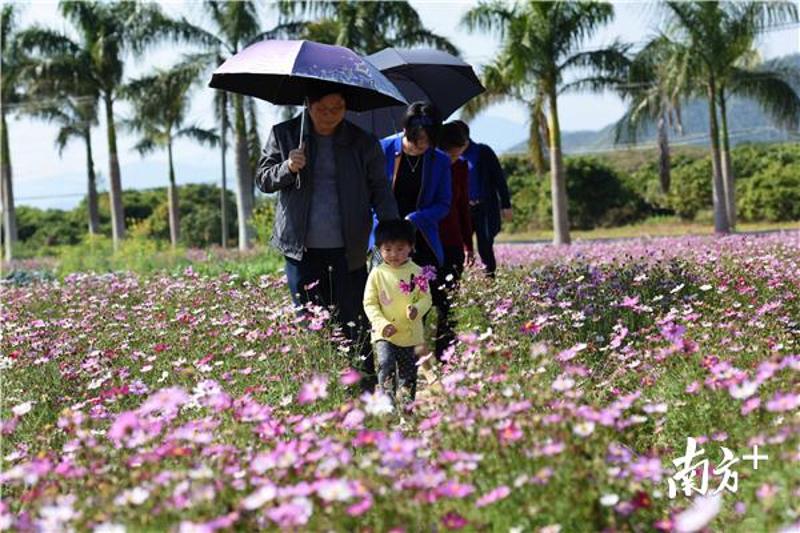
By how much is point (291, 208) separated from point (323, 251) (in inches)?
11.6

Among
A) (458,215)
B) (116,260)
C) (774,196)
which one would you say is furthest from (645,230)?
(458,215)

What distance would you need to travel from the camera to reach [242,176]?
2450 cm

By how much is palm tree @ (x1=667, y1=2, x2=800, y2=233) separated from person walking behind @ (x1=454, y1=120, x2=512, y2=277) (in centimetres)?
1464

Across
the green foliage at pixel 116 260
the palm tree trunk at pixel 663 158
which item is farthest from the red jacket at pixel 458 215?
the palm tree trunk at pixel 663 158

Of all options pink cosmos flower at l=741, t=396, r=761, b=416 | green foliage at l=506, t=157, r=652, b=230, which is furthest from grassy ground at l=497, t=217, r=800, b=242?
pink cosmos flower at l=741, t=396, r=761, b=416

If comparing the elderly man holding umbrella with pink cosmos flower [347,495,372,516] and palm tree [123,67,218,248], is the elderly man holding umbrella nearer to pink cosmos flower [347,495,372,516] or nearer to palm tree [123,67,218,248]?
pink cosmos flower [347,495,372,516]

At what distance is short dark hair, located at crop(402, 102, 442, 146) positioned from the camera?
5270mm

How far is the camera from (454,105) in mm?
7355

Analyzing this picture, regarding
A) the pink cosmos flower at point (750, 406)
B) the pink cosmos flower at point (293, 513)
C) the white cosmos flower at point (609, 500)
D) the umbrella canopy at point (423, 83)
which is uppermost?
the umbrella canopy at point (423, 83)

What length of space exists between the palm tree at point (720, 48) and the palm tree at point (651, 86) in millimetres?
381

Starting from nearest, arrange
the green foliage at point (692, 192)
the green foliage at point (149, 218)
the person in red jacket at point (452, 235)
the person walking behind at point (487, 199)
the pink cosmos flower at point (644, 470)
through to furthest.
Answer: the pink cosmos flower at point (644, 470) < the person in red jacket at point (452, 235) < the person walking behind at point (487, 199) < the green foliage at point (692, 192) < the green foliage at point (149, 218)

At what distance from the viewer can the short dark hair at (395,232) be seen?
4785mm

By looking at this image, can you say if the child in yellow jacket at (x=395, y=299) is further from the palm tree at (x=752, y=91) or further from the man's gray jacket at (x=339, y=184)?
the palm tree at (x=752, y=91)

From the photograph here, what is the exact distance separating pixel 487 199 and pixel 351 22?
58.1 ft
